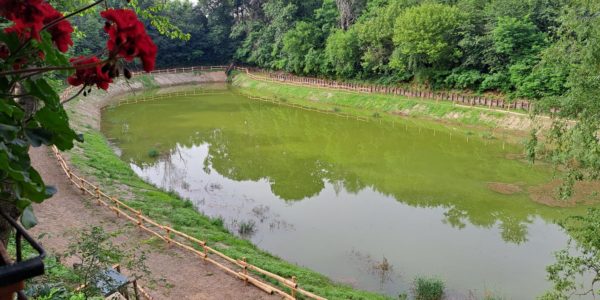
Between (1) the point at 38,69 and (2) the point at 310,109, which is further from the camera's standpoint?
(2) the point at 310,109

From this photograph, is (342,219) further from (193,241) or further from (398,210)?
(193,241)

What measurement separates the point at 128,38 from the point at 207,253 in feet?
35.5

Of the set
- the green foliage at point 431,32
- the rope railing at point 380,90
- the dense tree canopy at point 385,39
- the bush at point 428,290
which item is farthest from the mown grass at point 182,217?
the green foliage at point 431,32

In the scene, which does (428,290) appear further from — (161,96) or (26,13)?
(161,96)

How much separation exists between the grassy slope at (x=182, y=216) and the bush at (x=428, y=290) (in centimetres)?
91

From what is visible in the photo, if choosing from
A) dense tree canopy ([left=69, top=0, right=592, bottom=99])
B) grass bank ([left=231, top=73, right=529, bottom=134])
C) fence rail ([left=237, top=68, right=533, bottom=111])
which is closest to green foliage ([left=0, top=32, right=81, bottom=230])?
dense tree canopy ([left=69, top=0, right=592, bottom=99])

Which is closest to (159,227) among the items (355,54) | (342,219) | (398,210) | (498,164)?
(342,219)

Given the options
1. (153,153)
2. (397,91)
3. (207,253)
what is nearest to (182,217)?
(207,253)

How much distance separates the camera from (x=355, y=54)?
4400 centimetres

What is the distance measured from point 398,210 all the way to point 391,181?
3.45 m

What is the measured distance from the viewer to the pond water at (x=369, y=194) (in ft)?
43.3

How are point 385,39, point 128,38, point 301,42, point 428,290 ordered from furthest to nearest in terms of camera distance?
point 301,42 → point 385,39 → point 428,290 → point 128,38

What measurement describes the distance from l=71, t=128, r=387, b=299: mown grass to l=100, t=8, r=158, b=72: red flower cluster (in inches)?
371

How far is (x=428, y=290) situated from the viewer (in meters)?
11.3
